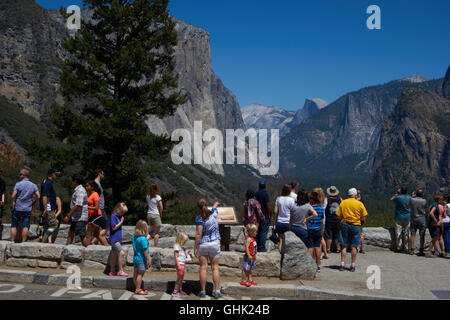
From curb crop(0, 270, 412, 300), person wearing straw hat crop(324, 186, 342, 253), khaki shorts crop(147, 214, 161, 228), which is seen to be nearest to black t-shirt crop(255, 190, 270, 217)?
person wearing straw hat crop(324, 186, 342, 253)

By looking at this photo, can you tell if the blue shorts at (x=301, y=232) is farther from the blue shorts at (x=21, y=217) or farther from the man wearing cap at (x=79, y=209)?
the blue shorts at (x=21, y=217)

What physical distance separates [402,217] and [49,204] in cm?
1098

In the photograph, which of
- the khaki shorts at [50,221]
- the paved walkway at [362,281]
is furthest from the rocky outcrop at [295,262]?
the khaki shorts at [50,221]

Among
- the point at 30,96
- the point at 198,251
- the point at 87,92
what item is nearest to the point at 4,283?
the point at 198,251

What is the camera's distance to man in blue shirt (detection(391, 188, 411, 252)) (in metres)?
14.8

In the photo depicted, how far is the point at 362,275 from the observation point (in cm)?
1132

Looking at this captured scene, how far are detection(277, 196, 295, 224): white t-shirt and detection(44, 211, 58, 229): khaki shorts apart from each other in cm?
615

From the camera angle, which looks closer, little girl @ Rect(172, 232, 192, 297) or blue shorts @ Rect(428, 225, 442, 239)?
little girl @ Rect(172, 232, 192, 297)

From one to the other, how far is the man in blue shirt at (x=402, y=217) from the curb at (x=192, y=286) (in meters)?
6.34

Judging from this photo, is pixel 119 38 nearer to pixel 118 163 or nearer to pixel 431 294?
pixel 118 163

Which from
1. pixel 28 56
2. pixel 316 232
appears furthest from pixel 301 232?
pixel 28 56

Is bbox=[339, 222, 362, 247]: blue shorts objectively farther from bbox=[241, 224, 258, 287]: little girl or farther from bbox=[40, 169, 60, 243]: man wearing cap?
bbox=[40, 169, 60, 243]: man wearing cap

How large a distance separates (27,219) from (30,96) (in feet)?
459

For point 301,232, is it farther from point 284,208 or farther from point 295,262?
point 295,262
